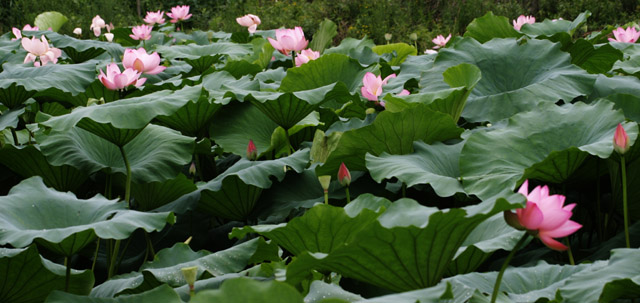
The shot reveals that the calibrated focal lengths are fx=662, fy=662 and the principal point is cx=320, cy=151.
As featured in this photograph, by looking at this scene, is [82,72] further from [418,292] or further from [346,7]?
[346,7]

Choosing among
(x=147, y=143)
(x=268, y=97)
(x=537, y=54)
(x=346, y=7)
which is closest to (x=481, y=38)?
(x=537, y=54)

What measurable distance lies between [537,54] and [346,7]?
8.16 metres

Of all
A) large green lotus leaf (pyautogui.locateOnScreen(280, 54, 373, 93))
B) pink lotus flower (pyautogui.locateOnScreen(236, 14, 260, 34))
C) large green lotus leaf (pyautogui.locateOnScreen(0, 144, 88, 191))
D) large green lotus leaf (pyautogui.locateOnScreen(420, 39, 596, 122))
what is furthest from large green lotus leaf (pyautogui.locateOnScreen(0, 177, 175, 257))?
pink lotus flower (pyautogui.locateOnScreen(236, 14, 260, 34))

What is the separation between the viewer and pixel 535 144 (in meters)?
1.55

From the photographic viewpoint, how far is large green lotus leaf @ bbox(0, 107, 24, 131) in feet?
6.73

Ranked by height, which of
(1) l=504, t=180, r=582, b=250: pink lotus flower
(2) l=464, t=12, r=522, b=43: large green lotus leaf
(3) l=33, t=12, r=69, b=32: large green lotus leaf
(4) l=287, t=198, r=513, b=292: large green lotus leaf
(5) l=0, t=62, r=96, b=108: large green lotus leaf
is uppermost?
(1) l=504, t=180, r=582, b=250: pink lotus flower

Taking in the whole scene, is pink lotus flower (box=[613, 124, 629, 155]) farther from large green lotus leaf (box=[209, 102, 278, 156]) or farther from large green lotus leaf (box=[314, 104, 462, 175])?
large green lotus leaf (box=[209, 102, 278, 156])

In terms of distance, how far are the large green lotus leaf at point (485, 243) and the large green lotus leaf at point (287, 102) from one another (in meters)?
0.76

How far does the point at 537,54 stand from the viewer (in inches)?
82.4

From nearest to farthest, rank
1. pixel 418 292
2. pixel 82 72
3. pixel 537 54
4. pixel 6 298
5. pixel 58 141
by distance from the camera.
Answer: pixel 418 292 < pixel 6 298 < pixel 58 141 < pixel 537 54 < pixel 82 72

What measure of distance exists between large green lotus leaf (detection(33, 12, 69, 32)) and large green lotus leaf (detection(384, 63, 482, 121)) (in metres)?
3.68

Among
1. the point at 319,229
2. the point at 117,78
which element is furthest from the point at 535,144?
the point at 117,78

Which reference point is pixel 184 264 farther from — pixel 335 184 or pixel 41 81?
→ pixel 41 81

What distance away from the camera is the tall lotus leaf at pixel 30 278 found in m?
1.25
